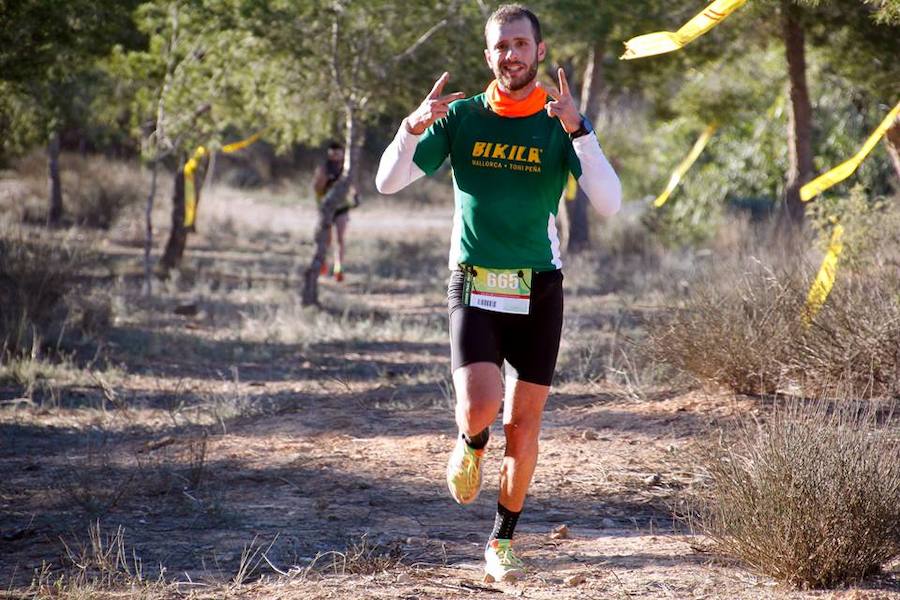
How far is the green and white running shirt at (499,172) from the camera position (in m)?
4.44

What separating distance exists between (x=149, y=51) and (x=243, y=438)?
9.23 metres

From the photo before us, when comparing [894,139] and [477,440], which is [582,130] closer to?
[477,440]

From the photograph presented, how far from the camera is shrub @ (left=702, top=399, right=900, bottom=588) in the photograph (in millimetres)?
4391

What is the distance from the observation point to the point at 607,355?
948 centimetres

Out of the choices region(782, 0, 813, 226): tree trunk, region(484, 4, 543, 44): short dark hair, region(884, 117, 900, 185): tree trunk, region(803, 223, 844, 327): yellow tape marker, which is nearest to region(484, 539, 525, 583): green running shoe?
region(484, 4, 543, 44): short dark hair

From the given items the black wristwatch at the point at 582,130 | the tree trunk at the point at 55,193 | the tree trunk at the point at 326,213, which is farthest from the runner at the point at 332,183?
the black wristwatch at the point at 582,130

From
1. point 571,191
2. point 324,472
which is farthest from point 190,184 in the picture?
point 324,472

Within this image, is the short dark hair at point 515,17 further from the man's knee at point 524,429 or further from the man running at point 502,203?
the man's knee at point 524,429

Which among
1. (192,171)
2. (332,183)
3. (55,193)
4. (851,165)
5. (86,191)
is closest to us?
(851,165)

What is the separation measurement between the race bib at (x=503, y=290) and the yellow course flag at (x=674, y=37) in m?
2.42

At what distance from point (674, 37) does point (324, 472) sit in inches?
120

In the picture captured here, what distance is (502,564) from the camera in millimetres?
4613

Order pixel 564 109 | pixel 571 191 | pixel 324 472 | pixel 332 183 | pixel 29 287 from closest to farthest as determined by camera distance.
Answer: pixel 564 109 → pixel 324 472 → pixel 29 287 → pixel 332 183 → pixel 571 191

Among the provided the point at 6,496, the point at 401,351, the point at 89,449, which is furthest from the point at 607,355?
the point at 6,496
